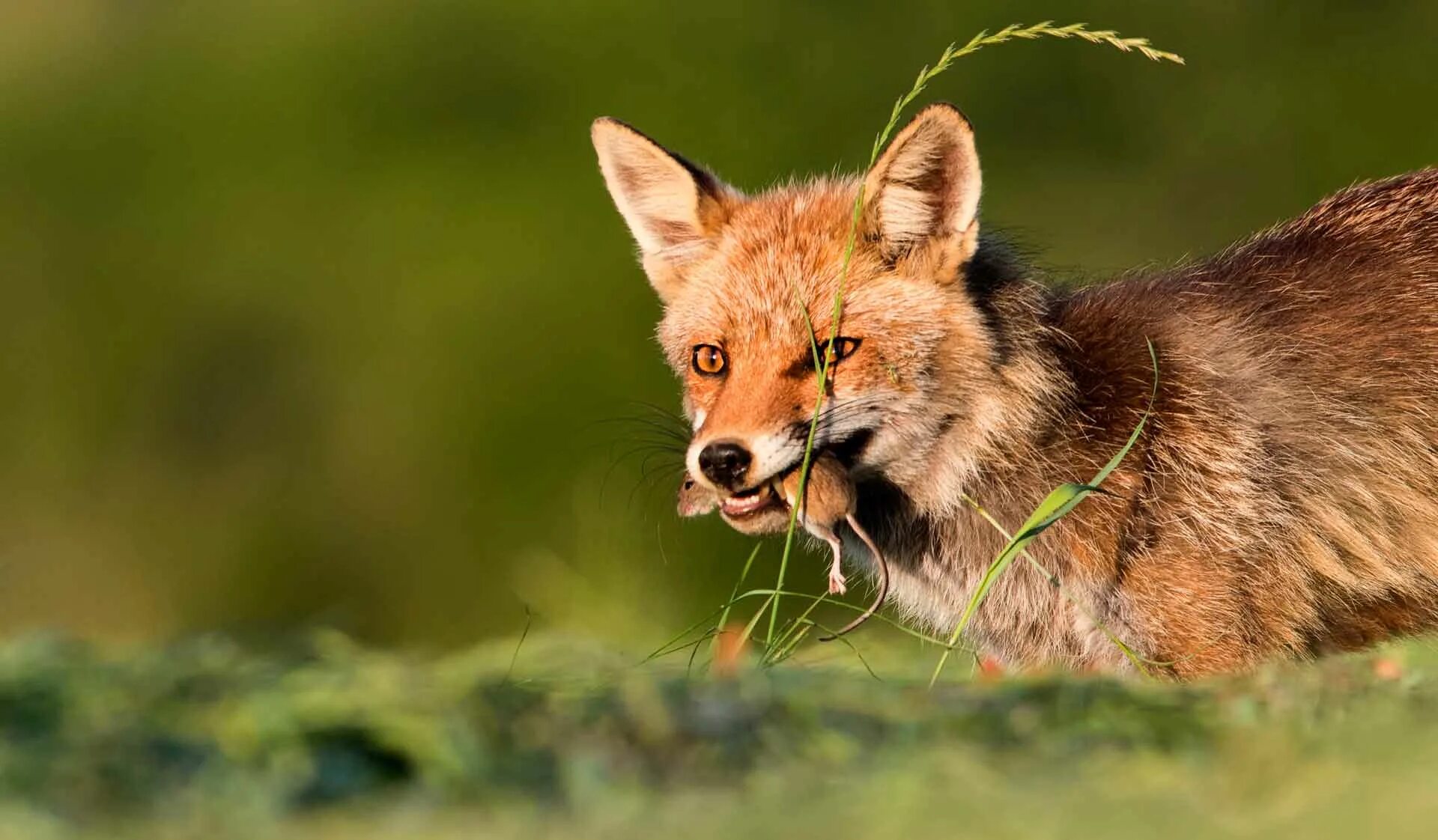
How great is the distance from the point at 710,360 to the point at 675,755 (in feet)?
8.57

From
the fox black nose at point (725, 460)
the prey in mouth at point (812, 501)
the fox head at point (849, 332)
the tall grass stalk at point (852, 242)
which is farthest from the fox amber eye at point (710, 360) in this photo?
the fox black nose at point (725, 460)

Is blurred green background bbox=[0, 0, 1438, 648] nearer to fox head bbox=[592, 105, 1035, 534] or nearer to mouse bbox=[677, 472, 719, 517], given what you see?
fox head bbox=[592, 105, 1035, 534]

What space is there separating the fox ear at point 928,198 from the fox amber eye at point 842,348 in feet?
1.26

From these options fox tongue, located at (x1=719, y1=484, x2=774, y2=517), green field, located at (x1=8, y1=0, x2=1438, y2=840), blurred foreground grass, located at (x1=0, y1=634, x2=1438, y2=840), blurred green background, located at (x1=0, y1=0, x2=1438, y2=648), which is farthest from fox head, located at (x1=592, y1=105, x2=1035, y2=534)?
blurred green background, located at (x1=0, y1=0, x2=1438, y2=648)

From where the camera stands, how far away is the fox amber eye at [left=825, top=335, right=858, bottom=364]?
5.05 meters

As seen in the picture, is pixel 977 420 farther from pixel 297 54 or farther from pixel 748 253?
pixel 297 54

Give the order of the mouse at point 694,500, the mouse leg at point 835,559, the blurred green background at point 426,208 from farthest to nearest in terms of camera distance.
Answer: the blurred green background at point 426,208 → the mouse at point 694,500 → the mouse leg at point 835,559

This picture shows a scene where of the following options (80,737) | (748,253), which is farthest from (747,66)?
(80,737)

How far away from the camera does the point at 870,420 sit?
16.4 feet

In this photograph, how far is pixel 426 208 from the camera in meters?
17.5

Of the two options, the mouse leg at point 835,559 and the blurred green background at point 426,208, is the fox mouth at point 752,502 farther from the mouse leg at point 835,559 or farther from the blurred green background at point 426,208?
the blurred green background at point 426,208

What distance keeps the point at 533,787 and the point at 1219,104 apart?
57.7 feet

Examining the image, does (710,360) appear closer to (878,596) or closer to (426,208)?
(878,596)

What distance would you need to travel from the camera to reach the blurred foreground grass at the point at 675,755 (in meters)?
2.41
